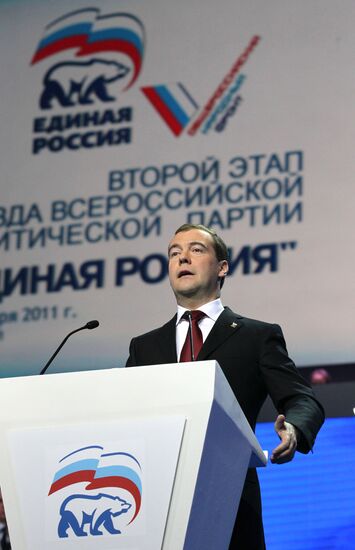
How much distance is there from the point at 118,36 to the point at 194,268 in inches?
→ 107

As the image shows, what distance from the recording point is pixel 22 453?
2.10 metres

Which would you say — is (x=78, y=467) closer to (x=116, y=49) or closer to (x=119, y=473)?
(x=119, y=473)

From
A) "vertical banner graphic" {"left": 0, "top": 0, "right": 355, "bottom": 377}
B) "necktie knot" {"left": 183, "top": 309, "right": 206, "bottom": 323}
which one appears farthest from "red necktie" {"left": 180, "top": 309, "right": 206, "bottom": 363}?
"vertical banner graphic" {"left": 0, "top": 0, "right": 355, "bottom": 377}

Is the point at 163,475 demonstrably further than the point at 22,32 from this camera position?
No

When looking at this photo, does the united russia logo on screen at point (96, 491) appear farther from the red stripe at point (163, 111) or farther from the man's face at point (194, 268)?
the red stripe at point (163, 111)

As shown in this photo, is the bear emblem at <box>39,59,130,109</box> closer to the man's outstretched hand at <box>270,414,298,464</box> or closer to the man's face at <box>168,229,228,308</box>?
the man's face at <box>168,229,228,308</box>

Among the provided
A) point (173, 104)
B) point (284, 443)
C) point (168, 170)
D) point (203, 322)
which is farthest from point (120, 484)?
point (173, 104)

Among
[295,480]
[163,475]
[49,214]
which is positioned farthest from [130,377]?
[49,214]

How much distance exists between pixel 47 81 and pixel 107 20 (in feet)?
1.41

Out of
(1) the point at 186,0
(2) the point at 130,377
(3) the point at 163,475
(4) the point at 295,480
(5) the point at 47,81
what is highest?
(1) the point at 186,0

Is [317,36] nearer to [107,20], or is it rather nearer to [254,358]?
→ [107,20]

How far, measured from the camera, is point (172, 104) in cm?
504

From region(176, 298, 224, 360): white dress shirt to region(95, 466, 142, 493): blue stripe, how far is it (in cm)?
76

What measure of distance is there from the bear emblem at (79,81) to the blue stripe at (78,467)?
11.0 ft
